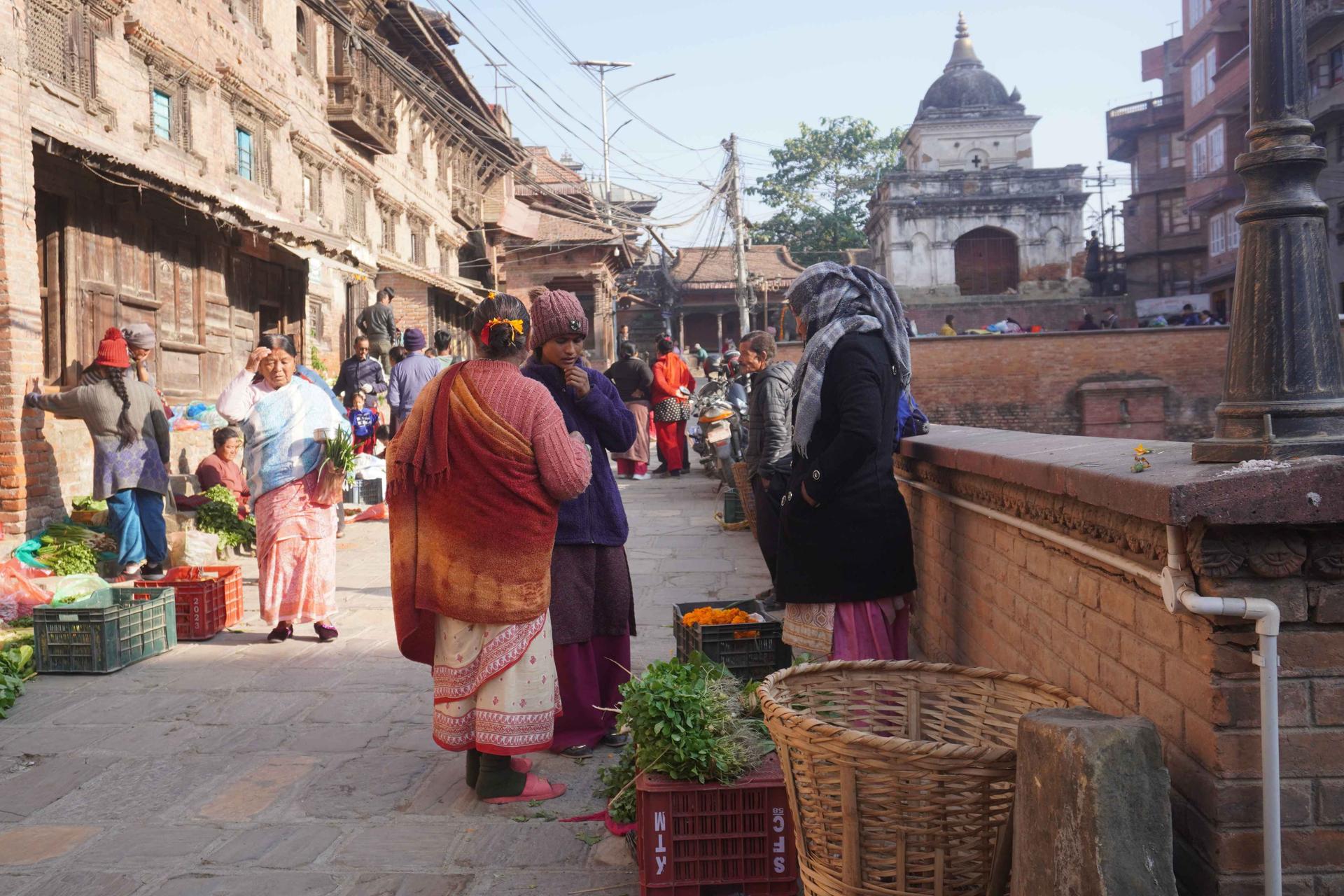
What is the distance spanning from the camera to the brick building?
953 cm

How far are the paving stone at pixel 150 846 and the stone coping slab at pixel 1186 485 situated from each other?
2.98 metres

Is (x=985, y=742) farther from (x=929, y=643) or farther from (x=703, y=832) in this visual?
(x=929, y=643)

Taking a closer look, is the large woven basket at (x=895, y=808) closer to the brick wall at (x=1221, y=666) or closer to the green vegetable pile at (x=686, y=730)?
the brick wall at (x=1221, y=666)

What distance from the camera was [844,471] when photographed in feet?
12.9

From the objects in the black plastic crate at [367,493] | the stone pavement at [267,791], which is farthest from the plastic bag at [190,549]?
the black plastic crate at [367,493]

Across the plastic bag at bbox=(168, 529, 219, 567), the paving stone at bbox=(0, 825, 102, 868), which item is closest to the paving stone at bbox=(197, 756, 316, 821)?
the paving stone at bbox=(0, 825, 102, 868)

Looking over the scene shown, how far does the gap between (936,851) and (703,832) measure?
92 cm

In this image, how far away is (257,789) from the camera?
14.1 ft

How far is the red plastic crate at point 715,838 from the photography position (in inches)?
126

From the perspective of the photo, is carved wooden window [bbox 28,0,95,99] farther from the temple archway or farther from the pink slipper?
the temple archway

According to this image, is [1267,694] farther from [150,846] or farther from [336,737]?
[336,737]

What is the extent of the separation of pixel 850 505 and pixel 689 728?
1.14 metres

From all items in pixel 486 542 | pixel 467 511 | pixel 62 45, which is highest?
pixel 62 45

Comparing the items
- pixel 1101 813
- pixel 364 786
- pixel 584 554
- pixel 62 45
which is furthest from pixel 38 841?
pixel 62 45
